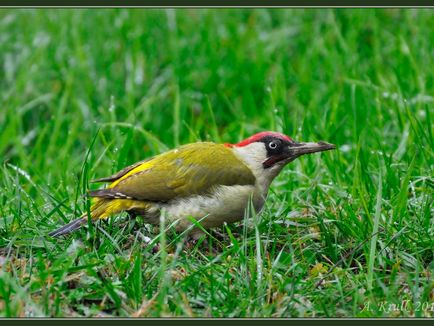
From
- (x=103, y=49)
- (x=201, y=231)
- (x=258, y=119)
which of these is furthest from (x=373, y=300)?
(x=103, y=49)

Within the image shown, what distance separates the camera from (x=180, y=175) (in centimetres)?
527

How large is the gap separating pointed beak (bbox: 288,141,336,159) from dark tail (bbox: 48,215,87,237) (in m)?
1.27

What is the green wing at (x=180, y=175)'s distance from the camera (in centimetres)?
521

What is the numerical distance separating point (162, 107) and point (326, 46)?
1.60 m

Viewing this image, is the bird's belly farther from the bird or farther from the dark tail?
the dark tail

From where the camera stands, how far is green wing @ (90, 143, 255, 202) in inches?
205

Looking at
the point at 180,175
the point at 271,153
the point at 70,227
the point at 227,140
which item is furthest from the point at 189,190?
the point at 227,140

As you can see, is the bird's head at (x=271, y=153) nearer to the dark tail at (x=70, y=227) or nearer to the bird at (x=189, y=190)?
the bird at (x=189, y=190)

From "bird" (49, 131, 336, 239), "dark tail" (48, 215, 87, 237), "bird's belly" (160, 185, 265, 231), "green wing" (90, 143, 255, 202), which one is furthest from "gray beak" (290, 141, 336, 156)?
"dark tail" (48, 215, 87, 237)

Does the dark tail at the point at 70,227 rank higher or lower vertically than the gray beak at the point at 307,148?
lower

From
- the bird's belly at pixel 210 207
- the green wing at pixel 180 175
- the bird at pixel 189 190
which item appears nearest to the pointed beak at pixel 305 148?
the bird at pixel 189 190

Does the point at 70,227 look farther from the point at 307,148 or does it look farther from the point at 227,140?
the point at 227,140

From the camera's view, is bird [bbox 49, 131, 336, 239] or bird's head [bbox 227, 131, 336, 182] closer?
bird [bbox 49, 131, 336, 239]

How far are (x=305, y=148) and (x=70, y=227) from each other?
1.43 m
